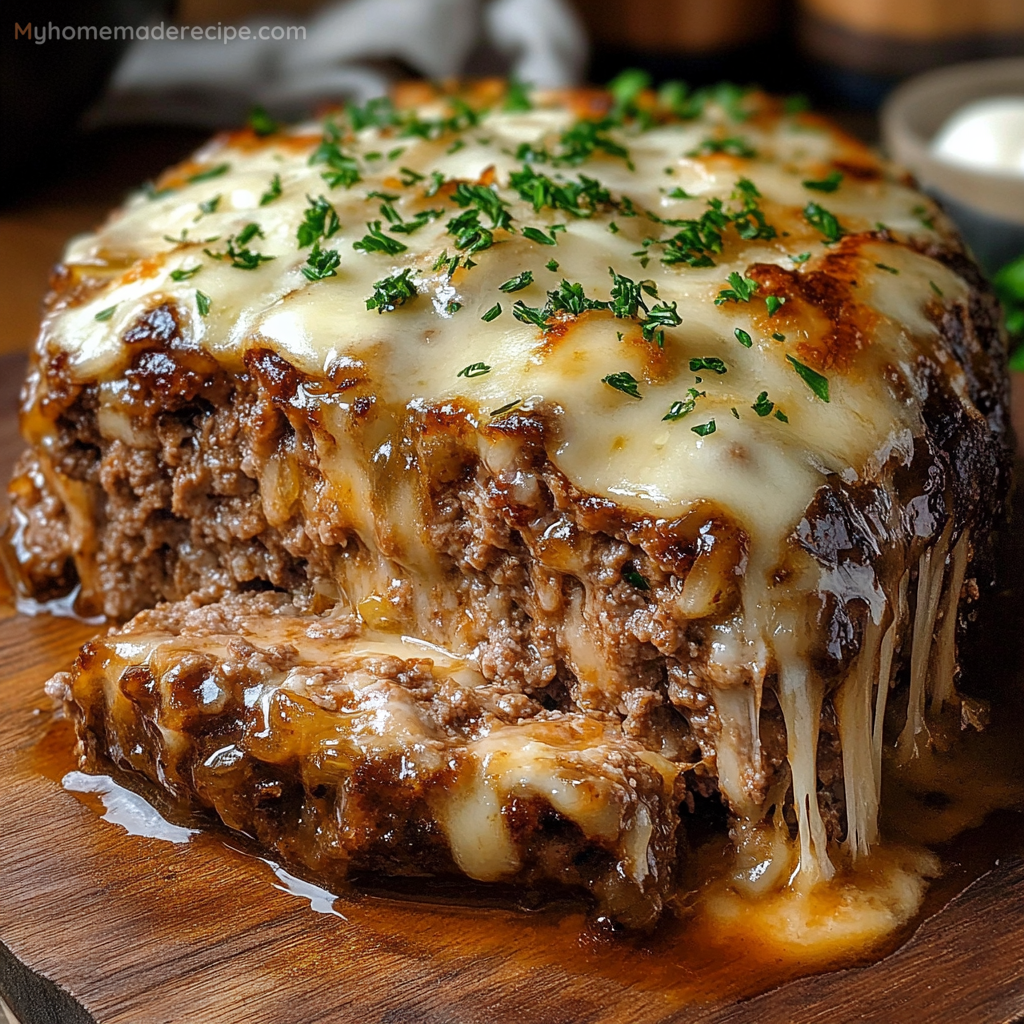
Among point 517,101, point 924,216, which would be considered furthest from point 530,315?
point 517,101

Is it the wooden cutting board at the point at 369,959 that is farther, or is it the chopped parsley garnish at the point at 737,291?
the chopped parsley garnish at the point at 737,291

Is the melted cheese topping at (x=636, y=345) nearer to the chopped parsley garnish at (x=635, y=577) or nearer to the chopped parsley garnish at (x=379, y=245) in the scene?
the chopped parsley garnish at (x=379, y=245)

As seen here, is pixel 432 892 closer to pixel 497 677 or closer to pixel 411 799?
pixel 411 799

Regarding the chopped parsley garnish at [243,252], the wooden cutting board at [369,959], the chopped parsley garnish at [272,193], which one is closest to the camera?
the wooden cutting board at [369,959]

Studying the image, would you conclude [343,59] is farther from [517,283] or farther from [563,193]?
[517,283]

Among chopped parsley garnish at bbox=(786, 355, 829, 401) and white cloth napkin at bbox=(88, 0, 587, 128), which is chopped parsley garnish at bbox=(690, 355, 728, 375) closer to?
chopped parsley garnish at bbox=(786, 355, 829, 401)

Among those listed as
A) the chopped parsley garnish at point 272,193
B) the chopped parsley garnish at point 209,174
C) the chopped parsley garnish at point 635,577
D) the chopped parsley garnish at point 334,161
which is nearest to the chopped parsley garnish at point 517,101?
the chopped parsley garnish at point 334,161

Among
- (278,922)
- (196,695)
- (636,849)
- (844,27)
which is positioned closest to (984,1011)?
(636,849)

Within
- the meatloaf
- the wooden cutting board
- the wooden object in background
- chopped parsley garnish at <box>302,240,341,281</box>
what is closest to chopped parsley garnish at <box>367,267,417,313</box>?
the meatloaf

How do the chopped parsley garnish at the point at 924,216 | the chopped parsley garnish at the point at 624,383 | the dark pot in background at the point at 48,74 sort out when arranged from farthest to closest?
the dark pot in background at the point at 48,74, the chopped parsley garnish at the point at 924,216, the chopped parsley garnish at the point at 624,383
